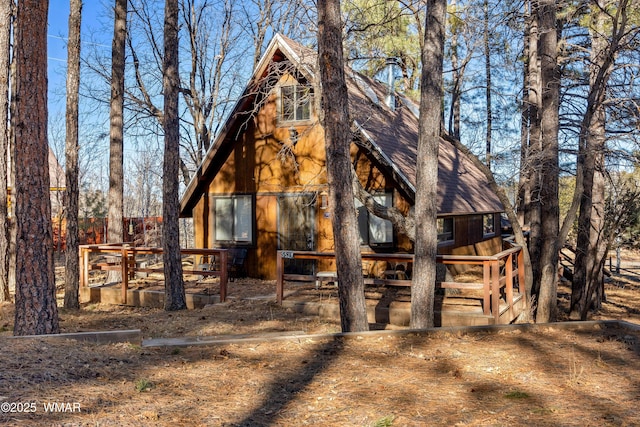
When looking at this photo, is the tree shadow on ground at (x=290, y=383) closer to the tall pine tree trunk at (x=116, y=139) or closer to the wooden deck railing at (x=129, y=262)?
the wooden deck railing at (x=129, y=262)

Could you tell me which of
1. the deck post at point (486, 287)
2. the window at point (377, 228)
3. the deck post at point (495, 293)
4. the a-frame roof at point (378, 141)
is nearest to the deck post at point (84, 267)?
the a-frame roof at point (378, 141)

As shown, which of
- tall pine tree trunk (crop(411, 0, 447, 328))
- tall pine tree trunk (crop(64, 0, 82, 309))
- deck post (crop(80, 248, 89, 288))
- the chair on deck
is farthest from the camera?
the chair on deck

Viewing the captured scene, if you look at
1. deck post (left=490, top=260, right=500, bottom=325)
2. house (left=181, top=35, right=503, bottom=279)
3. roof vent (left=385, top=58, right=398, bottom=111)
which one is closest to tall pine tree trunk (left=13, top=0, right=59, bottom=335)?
deck post (left=490, top=260, right=500, bottom=325)

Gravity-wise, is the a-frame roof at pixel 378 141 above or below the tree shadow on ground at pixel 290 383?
above

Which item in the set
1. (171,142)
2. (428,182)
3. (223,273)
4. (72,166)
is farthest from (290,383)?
(72,166)

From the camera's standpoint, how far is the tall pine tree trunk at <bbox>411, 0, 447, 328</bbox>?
8703 millimetres

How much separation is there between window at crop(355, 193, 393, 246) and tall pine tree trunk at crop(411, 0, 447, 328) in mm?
4856

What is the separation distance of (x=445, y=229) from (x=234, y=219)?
580 cm

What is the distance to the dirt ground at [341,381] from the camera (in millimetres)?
4414

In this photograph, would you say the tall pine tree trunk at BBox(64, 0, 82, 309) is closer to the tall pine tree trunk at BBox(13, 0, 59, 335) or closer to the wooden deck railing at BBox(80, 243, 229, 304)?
the wooden deck railing at BBox(80, 243, 229, 304)

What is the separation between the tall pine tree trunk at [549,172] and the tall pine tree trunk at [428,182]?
3153 millimetres

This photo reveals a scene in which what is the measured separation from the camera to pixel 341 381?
17.9 ft

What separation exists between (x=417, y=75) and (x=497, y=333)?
11131mm

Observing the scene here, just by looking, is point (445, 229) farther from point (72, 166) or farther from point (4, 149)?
point (4, 149)
